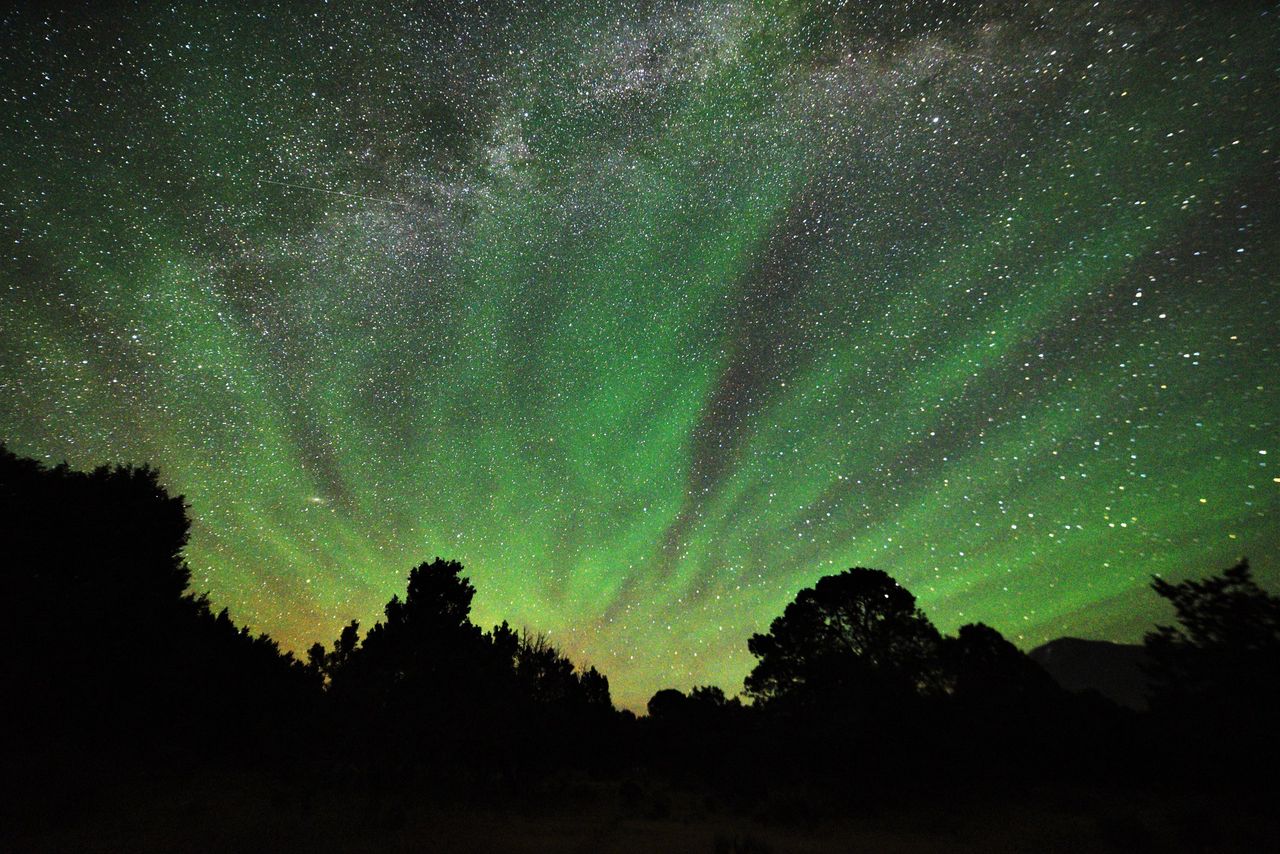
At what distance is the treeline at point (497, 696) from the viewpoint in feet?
49.6

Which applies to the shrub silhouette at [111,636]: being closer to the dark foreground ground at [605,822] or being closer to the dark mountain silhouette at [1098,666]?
the dark foreground ground at [605,822]

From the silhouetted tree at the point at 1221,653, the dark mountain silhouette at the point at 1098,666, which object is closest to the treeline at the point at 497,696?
the silhouetted tree at the point at 1221,653

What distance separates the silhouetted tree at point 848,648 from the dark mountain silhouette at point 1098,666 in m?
137

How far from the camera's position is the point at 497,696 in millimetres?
20609

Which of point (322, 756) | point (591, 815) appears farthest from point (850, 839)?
point (322, 756)

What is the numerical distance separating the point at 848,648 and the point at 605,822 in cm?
1297

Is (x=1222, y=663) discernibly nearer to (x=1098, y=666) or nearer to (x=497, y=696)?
(x=497, y=696)

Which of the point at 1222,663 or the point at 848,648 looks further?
the point at 848,648

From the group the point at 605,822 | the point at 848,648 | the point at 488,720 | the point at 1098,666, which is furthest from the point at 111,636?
the point at 1098,666

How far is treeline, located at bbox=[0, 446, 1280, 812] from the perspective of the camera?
15.1 metres

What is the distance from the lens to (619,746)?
35.0m

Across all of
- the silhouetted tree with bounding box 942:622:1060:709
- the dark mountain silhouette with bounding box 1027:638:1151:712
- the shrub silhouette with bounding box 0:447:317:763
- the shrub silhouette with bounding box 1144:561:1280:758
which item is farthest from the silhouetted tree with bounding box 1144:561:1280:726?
the dark mountain silhouette with bounding box 1027:638:1151:712

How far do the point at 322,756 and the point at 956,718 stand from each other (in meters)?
26.7

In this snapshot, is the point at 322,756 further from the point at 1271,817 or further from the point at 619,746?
the point at 1271,817
